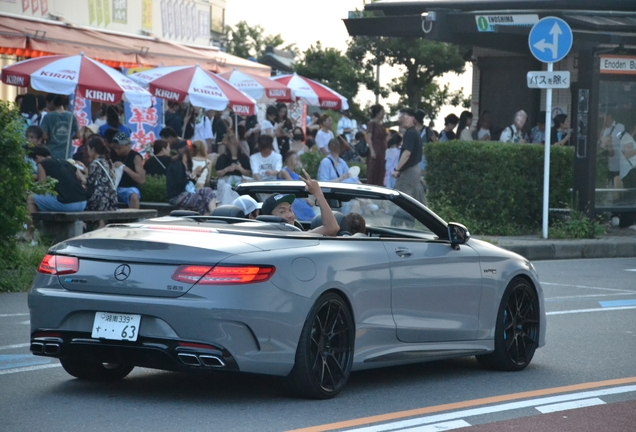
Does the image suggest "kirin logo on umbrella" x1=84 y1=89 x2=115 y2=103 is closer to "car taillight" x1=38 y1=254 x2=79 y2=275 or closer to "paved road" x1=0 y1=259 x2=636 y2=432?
"paved road" x1=0 y1=259 x2=636 y2=432

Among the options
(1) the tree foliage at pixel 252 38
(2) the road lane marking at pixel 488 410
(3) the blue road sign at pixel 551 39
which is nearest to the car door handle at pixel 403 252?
(2) the road lane marking at pixel 488 410

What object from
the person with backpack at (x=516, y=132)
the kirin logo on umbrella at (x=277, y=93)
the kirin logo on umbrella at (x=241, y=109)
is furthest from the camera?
the kirin logo on umbrella at (x=277, y=93)

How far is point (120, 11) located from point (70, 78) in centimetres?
1804

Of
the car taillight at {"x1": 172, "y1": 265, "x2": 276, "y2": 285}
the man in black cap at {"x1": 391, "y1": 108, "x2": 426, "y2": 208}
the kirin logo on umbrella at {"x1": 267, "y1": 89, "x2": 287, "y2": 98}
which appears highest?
the kirin logo on umbrella at {"x1": 267, "y1": 89, "x2": 287, "y2": 98}

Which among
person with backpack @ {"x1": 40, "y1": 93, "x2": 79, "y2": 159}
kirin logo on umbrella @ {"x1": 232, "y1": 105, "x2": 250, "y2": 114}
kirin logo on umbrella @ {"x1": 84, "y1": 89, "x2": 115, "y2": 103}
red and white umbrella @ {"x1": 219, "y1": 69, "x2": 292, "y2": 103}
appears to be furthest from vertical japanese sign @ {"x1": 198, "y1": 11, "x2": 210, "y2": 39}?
kirin logo on umbrella @ {"x1": 84, "y1": 89, "x2": 115, "y2": 103}

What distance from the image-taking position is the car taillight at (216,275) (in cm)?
628

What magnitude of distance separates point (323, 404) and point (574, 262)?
36.3 feet

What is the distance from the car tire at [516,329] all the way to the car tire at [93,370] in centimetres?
265

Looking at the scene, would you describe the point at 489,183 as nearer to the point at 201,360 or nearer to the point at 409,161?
the point at 409,161

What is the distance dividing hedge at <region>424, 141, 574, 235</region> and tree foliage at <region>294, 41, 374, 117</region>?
3127cm

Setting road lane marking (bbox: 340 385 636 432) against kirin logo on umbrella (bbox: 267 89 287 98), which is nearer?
road lane marking (bbox: 340 385 636 432)

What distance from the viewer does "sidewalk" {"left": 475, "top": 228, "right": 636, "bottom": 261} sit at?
17.3 m

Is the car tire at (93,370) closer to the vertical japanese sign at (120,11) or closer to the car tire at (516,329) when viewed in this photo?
the car tire at (516,329)

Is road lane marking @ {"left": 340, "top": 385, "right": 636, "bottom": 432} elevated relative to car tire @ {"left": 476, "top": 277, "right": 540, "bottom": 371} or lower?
lower
